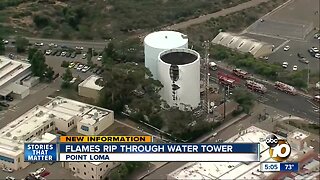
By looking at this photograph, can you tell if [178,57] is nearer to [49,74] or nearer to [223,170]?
[49,74]

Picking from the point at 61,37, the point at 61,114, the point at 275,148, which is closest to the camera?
the point at 275,148

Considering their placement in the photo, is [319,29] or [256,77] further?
[319,29]

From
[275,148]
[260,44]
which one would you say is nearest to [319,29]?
[260,44]

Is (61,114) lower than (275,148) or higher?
lower

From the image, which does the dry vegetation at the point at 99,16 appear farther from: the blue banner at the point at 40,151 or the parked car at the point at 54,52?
the blue banner at the point at 40,151

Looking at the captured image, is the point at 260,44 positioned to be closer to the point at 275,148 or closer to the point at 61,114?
the point at 61,114

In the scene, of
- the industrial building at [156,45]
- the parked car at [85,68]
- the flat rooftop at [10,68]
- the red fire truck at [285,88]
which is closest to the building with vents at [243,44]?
the red fire truck at [285,88]

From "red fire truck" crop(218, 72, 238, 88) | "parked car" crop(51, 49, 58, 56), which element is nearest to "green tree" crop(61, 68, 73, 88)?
"parked car" crop(51, 49, 58, 56)
